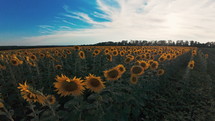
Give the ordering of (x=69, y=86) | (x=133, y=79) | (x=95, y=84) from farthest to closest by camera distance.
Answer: (x=133, y=79), (x=95, y=84), (x=69, y=86)

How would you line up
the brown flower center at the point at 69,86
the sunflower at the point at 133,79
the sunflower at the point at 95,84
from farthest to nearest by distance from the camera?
the sunflower at the point at 133,79, the sunflower at the point at 95,84, the brown flower center at the point at 69,86

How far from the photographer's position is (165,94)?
541cm

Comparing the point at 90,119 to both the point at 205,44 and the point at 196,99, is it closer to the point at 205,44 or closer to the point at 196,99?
the point at 196,99

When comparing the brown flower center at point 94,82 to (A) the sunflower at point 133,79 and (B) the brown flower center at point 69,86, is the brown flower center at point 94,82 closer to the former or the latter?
(B) the brown flower center at point 69,86

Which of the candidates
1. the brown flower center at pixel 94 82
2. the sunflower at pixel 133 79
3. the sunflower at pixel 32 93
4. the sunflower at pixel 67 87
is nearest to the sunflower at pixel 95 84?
the brown flower center at pixel 94 82

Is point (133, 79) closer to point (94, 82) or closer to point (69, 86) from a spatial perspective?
point (94, 82)

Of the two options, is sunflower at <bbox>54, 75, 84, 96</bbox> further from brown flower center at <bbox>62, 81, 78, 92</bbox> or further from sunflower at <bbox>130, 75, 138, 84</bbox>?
sunflower at <bbox>130, 75, 138, 84</bbox>

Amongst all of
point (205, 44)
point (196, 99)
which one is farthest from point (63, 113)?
point (205, 44)

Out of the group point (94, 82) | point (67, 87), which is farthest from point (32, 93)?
point (94, 82)

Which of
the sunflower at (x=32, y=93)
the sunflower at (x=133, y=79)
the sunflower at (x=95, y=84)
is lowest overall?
the sunflower at (x=133, y=79)

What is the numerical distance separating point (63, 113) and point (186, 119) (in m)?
3.67

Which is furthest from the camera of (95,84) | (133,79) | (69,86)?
(133,79)

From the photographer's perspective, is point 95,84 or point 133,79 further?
point 133,79

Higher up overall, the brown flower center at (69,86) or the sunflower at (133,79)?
the brown flower center at (69,86)
